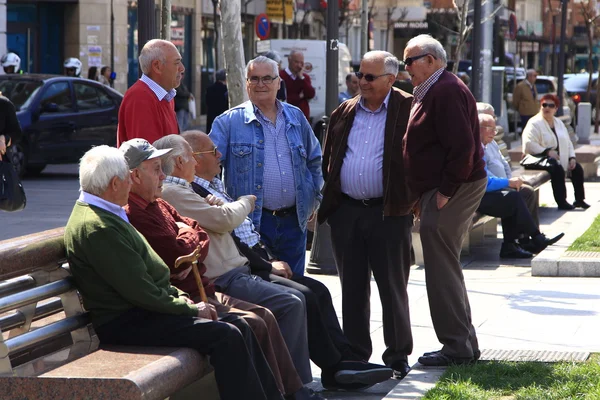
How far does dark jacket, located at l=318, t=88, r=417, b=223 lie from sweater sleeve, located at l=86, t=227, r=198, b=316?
1899mm

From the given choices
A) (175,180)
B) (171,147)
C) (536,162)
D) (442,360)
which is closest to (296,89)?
(536,162)

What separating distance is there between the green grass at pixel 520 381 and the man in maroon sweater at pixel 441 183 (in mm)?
295

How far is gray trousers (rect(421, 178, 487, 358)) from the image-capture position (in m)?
6.68

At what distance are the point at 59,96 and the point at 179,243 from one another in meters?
14.1

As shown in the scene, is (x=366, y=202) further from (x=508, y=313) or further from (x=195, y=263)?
(x=508, y=313)

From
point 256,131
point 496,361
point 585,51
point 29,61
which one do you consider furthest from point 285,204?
point 585,51

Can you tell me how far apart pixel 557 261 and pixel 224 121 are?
14.5 feet

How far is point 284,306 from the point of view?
6.07m

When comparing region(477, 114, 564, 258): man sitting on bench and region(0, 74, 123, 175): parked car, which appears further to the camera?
region(0, 74, 123, 175): parked car

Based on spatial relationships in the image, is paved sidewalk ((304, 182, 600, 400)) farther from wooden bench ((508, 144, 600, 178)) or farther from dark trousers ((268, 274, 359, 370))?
wooden bench ((508, 144, 600, 178))

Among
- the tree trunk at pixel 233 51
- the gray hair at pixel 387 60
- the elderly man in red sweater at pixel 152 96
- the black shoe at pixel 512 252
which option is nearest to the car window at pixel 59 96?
the tree trunk at pixel 233 51

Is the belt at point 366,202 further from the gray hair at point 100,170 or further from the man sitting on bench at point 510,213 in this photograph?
the man sitting on bench at point 510,213

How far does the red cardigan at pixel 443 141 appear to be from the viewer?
6.54 m

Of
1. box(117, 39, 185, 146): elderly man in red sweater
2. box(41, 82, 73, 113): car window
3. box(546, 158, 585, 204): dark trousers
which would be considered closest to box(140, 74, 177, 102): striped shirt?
box(117, 39, 185, 146): elderly man in red sweater
